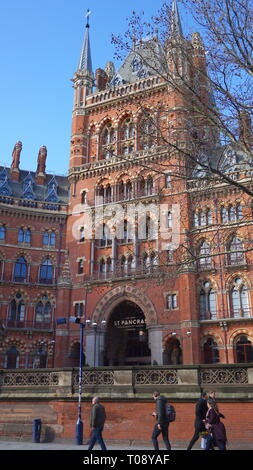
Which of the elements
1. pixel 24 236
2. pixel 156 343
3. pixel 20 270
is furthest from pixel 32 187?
pixel 156 343

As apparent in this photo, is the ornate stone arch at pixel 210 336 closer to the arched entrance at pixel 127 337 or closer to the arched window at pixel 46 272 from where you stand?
the arched entrance at pixel 127 337

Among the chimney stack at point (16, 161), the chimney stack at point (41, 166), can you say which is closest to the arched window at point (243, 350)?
the chimney stack at point (41, 166)

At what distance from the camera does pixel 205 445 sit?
11.1m

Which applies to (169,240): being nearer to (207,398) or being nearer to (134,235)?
(134,235)

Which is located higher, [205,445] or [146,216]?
[146,216]

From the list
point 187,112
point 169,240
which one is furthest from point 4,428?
point 169,240

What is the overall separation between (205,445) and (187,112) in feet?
34.3

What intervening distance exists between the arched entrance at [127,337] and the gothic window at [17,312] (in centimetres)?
837

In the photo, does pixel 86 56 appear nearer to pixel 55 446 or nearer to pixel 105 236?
pixel 105 236

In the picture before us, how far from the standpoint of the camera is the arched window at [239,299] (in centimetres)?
3181

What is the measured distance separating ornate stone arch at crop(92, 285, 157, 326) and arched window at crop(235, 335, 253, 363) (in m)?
7.22

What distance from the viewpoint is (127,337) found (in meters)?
39.1

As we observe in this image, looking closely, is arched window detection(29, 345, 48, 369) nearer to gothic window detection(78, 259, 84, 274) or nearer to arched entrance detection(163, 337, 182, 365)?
gothic window detection(78, 259, 84, 274)

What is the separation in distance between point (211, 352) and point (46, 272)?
17.7 metres
